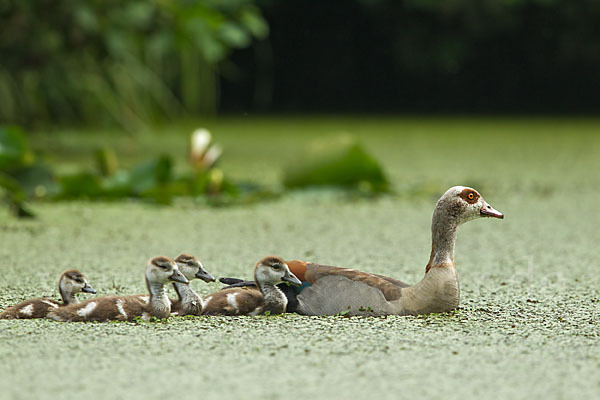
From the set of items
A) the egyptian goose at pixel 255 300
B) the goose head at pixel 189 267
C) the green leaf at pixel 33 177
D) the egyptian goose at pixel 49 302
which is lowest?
the green leaf at pixel 33 177

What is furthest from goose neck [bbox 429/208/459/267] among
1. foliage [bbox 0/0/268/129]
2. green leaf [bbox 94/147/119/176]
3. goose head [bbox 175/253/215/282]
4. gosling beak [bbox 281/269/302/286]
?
foliage [bbox 0/0/268/129]

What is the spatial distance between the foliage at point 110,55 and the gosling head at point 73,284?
159 centimetres

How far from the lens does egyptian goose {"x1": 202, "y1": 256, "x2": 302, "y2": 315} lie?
1.15m

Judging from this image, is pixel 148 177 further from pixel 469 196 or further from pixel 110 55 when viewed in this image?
pixel 469 196

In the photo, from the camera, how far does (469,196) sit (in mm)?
1192

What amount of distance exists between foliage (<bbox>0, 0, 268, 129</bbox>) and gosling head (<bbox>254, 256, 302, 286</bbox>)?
163 cm

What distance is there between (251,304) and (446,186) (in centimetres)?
142

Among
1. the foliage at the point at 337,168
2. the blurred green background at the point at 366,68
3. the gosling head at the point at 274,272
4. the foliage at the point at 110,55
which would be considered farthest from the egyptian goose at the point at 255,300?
the blurred green background at the point at 366,68

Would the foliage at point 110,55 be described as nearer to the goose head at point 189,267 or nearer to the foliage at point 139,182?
the foliage at point 139,182

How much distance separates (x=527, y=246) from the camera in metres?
1.77

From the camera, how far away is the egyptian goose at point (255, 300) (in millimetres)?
1148

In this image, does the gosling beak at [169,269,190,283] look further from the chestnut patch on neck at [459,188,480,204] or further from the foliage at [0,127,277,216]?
the foliage at [0,127,277,216]

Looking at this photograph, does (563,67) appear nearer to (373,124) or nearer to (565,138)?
(373,124)

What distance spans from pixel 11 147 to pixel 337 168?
0.72m
